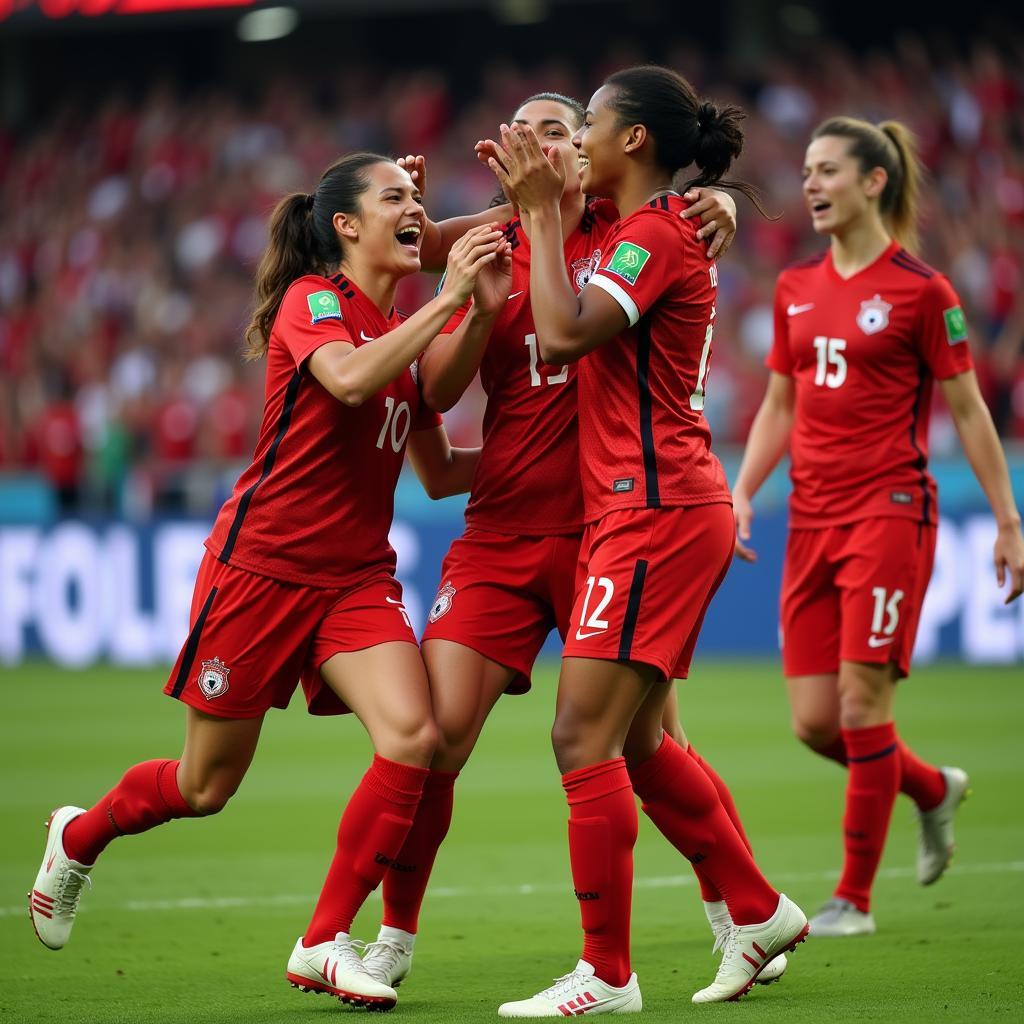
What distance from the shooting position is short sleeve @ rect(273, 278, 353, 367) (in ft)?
15.4

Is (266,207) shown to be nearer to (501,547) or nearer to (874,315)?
(874,315)

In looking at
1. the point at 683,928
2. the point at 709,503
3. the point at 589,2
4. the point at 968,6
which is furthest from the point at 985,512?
the point at 589,2

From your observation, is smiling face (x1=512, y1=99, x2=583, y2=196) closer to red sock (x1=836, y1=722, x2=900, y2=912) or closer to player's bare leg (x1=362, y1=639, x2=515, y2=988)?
player's bare leg (x1=362, y1=639, x2=515, y2=988)

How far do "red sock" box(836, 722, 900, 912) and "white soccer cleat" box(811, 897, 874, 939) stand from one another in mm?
28

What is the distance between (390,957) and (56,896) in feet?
3.36

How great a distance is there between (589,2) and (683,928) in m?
17.9

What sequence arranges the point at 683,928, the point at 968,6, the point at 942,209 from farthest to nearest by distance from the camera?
the point at 968,6 < the point at 942,209 < the point at 683,928

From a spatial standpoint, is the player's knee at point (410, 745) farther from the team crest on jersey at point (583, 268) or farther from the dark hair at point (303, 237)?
the team crest on jersey at point (583, 268)

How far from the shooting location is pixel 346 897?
458 cm

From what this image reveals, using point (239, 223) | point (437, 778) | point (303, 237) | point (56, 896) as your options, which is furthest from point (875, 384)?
point (239, 223)

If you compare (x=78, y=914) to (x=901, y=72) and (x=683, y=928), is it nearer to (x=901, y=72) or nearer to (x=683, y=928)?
(x=683, y=928)

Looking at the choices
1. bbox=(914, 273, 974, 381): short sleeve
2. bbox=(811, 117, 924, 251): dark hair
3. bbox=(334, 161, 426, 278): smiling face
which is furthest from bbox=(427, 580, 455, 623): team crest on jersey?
bbox=(811, 117, 924, 251): dark hair

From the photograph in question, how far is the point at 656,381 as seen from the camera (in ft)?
15.0

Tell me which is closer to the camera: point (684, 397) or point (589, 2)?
point (684, 397)
